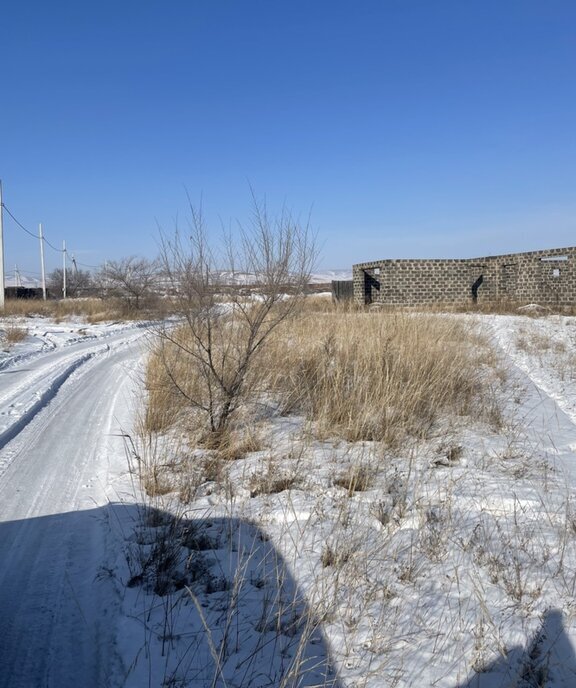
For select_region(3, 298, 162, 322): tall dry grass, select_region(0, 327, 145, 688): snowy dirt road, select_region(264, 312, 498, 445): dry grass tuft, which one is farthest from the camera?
select_region(3, 298, 162, 322): tall dry grass

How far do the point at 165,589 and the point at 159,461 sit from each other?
1.81 m

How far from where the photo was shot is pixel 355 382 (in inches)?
235

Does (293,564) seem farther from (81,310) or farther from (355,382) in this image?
(81,310)

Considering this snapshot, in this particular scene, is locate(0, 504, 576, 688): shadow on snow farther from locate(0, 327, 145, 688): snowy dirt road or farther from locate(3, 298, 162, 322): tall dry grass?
locate(3, 298, 162, 322): tall dry grass

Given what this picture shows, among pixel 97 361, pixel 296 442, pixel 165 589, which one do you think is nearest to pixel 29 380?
pixel 97 361

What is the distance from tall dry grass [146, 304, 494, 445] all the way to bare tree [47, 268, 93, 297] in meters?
49.4

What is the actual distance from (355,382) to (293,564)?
323 centimetres

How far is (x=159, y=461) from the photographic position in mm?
4461

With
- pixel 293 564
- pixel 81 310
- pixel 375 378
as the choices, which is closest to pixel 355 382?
pixel 375 378

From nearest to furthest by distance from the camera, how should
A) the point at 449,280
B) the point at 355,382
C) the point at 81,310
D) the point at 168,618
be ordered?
the point at 168,618 < the point at 355,382 < the point at 81,310 < the point at 449,280

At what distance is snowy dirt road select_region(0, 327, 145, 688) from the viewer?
7.54ft

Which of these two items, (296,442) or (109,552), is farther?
(296,442)

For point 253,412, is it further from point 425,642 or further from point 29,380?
point 29,380

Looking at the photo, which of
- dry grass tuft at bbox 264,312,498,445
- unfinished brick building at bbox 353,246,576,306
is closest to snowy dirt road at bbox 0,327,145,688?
dry grass tuft at bbox 264,312,498,445
